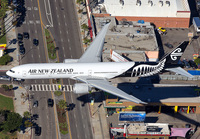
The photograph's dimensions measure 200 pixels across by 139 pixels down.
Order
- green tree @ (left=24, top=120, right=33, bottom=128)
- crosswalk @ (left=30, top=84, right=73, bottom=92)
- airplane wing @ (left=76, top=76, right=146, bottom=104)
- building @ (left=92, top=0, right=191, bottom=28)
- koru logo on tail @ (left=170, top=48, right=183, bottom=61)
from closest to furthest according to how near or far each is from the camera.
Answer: airplane wing @ (left=76, top=76, right=146, bottom=104)
koru logo on tail @ (left=170, top=48, right=183, bottom=61)
green tree @ (left=24, top=120, right=33, bottom=128)
crosswalk @ (left=30, top=84, right=73, bottom=92)
building @ (left=92, top=0, right=191, bottom=28)

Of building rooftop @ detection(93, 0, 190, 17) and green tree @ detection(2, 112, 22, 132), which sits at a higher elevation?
building rooftop @ detection(93, 0, 190, 17)

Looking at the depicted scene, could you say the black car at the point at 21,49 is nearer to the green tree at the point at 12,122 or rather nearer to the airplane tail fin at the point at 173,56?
the green tree at the point at 12,122

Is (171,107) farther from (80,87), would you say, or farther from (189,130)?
(80,87)

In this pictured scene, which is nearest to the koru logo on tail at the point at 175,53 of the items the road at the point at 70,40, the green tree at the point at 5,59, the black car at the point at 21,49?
the road at the point at 70,40

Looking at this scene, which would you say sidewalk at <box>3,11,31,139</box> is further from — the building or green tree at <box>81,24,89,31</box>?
the building

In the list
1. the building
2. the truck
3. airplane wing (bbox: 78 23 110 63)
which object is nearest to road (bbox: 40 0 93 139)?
the building

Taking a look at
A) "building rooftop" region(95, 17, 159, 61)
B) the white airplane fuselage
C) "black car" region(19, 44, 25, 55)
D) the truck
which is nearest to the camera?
the white airplane fuselage

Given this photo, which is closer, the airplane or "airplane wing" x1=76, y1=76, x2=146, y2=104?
"airplane wing" x1=76, y1=76, x2=146, y2=104
